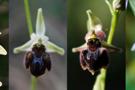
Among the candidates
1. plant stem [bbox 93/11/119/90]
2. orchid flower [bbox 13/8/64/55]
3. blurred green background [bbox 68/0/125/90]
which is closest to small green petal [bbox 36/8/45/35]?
orchid flower [bbox 13/8/64/55]

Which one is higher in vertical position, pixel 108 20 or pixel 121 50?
pixel 108 20

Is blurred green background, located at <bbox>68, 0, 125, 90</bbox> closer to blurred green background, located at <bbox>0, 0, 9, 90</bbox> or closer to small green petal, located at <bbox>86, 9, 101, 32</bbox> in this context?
small green petal, located at <bbox>86, 9, 101, 32</bbox>

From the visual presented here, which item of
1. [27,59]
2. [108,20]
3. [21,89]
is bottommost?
[21,89]

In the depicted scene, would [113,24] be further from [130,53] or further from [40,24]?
[40,24]

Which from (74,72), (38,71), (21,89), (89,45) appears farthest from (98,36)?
(21,89)

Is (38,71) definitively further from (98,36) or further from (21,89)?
(98,36)
